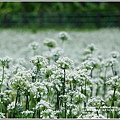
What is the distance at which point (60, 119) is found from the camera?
1713mm

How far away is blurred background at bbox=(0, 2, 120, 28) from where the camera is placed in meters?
6.72

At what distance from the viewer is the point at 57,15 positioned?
282 inches

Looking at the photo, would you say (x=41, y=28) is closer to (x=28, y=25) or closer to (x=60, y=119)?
(x=28, y=25)

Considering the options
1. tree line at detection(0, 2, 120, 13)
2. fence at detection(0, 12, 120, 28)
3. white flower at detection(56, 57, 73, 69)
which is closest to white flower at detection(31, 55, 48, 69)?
white flower at detection(56, 57, 73, 69)

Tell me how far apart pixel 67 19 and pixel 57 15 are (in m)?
0.21

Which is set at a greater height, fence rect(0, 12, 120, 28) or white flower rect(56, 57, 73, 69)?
fence rect(0, 12, 120, 28)

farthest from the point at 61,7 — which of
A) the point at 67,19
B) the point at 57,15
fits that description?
the point at 57,15

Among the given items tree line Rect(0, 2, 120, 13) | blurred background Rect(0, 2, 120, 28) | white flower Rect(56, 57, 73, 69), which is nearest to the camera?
white flower Rect(56, 57, 73, 69)

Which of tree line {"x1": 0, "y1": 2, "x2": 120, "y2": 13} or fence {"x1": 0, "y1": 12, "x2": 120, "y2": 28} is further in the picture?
tree line {"x1": 0, "y1": 2, "x2": 120, "y2": 13}

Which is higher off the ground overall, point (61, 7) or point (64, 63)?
point (61, 7)

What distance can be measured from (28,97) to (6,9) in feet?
16.4

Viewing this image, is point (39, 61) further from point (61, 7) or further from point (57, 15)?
point (61, 7)

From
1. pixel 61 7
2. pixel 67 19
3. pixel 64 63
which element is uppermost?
pixel 61 7

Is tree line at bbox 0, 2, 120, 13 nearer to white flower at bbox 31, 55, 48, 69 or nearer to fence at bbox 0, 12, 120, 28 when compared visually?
fence at bbox 0, 12, 120, 28
